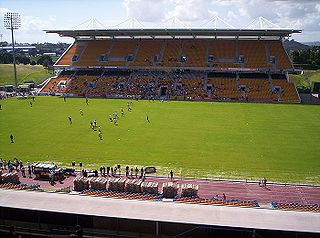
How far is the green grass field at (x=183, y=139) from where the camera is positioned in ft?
78.9

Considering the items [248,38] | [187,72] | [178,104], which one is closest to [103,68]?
[187,72]

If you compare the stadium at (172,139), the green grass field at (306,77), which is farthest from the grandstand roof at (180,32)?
the green grass field at (306,77)

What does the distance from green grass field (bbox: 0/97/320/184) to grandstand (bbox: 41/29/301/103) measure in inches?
376

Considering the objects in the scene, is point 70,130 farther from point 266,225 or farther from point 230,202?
point 266,225

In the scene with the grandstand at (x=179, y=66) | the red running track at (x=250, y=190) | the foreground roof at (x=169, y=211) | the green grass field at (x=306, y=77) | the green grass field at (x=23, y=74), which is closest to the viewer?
the foreground roof at (x=169, y=211)

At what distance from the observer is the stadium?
12.7 metres

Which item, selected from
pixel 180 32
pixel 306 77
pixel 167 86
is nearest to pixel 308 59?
pixel 306 77

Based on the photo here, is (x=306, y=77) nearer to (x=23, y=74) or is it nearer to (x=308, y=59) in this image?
(x=308, y=59)

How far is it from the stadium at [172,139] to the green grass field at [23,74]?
1296 centimetres

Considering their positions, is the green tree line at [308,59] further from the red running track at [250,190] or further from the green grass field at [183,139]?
the red running track at [250,190]

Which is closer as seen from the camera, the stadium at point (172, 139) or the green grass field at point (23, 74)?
the stadium at point (172, 139)

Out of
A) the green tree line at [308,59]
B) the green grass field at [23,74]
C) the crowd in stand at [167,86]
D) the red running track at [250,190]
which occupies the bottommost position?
the red running track at [250,190]

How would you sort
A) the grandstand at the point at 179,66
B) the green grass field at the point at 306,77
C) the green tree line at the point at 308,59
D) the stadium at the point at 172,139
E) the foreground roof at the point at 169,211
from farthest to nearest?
1. the green tree line at the point at 308,59
2. the green grass field at the point at 306,77
3. the grandstand at the point at 179,66
4. the stadium at the point at 172,139
5. the foreground roof at the point at 169,211

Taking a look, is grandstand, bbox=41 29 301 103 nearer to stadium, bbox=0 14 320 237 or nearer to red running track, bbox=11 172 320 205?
stadium, bbox=0 14 320 237
